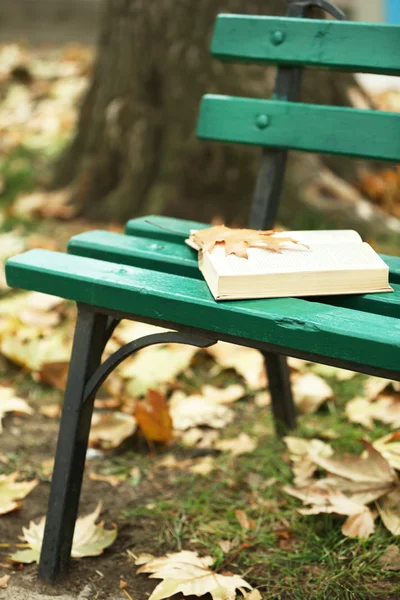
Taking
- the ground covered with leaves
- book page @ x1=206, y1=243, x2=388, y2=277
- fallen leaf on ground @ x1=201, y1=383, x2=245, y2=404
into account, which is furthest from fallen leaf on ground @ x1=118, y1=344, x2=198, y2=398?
book page @ x1=206, y1=243, x2=388, y2=277

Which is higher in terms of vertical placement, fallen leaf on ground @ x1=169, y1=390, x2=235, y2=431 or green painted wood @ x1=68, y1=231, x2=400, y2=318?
green painted wood @ x1=68, y1=231, x2=400, y2=318

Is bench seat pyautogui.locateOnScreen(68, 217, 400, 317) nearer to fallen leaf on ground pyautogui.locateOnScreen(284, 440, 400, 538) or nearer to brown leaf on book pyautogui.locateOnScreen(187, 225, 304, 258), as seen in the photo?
brown leaf on book pyautogui.locateOnScreen(187, 225, 304, 258)

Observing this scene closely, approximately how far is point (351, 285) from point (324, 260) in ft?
0.21

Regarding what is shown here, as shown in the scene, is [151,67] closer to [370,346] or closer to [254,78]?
[254,78]

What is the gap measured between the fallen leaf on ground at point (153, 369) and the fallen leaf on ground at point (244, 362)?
10 cm

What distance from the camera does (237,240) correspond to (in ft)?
4.86

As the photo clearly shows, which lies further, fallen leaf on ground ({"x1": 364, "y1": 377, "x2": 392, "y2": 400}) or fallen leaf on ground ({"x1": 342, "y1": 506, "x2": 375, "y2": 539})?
fallen leaf on ground ({"x1": 364, "y1": 377, "x2": 392, "y2": 400})

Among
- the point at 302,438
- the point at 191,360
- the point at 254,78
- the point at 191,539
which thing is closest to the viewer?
the point at 191,539

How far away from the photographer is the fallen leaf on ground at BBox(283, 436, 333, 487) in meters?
1.92

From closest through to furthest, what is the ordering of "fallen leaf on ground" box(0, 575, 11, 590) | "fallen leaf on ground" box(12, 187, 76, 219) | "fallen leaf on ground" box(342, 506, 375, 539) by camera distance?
"fallen leaf on ground" box(0, 575, 11, 590) → "fallen leaf on ground" box(342, 506, 375, 539) → "fallen leaf on ground" box(12, 187, 76, 219)

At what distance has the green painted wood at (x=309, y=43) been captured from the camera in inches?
71.4

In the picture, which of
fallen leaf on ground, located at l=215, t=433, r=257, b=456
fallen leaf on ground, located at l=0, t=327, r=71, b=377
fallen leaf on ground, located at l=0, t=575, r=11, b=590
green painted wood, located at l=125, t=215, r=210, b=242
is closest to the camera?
fallen leaf on ground, located at l=0, t=575, r=11, b=590

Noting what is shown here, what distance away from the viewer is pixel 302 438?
2129 mm

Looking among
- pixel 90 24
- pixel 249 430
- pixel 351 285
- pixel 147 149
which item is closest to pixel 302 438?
pixel 249 430
